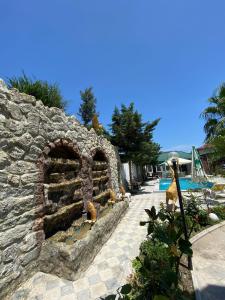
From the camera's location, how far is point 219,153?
822cm

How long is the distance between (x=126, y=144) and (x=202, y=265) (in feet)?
36.9

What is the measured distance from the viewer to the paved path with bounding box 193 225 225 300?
123 inches

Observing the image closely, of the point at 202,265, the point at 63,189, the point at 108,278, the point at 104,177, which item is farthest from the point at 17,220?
the point at 104,177

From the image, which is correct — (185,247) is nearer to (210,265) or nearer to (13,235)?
(210,265)

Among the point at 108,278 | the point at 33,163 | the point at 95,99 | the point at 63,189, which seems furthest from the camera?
the point at 95,99

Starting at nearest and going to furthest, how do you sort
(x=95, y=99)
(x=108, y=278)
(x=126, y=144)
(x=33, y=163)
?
(x=108, y=278), (x=33, y=163), (x=126, y=144), (x=95, y=99)

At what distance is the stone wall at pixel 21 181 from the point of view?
350cm

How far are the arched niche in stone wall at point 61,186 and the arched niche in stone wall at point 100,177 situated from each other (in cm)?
141

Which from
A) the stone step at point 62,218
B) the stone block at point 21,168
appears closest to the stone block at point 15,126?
the stone block at point 21,168

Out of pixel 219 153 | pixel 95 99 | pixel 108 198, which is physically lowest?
pixel 108 198

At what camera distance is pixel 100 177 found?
883cm

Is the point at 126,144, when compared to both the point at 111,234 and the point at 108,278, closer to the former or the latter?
the point at 111,234

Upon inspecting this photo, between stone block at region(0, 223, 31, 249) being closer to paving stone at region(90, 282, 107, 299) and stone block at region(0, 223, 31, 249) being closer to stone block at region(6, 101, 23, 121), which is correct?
paving stone at region(90, 282, 107, 299)

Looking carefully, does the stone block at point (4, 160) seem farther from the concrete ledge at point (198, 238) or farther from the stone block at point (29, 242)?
the concrete ledge at point (198, 238)
